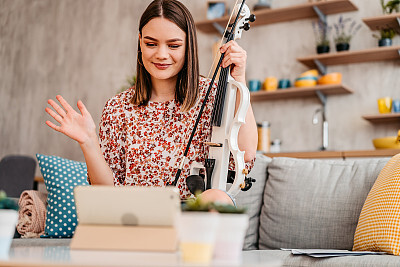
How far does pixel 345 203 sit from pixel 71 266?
65.4 inches

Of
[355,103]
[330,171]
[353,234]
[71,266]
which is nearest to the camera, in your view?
[71,266]

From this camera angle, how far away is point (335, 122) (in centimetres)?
396

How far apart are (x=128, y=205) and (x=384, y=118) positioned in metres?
3.11

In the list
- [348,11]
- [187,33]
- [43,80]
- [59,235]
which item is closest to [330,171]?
[187,33]

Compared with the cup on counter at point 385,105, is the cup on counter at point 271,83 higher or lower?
higher

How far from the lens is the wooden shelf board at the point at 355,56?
3.66m

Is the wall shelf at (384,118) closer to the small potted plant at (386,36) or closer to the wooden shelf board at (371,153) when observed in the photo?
the wooden shelf board at (371,153)

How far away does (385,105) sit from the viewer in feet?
11.9

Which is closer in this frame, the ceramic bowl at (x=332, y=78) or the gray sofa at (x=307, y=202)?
the gray sofa at (x=307, y=202)

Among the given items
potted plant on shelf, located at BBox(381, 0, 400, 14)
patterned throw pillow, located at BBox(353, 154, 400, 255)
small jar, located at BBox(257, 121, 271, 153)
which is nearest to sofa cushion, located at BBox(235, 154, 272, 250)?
patterned throw pillow, located at BBox(353, 154, 400, 255)

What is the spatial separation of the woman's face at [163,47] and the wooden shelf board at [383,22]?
7.51 feet

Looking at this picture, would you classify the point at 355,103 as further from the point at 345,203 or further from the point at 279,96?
the point at 345,203

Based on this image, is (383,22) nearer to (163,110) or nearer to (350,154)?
(350,154)

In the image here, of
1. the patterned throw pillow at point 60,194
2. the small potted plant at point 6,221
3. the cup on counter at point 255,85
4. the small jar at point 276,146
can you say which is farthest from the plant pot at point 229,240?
the cup on counter at point 255,85
